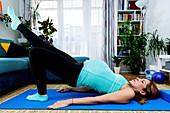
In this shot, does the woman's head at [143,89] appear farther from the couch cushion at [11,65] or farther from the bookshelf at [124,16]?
the bookshelf at [124,16]

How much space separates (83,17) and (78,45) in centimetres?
88

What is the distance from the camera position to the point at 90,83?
4.08 feet

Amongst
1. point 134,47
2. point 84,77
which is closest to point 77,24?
point 134,47

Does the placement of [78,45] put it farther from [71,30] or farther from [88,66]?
[88,66]

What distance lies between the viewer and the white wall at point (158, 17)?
292 centimetres

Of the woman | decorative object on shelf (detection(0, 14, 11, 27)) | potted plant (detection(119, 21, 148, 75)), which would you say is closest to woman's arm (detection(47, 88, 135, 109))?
the woman

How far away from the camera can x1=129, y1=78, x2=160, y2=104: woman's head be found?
4.01 ft

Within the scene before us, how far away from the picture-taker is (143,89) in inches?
48.3

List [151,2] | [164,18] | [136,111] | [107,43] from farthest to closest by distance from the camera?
[107,43], [151,2], [164,18], [136,111]

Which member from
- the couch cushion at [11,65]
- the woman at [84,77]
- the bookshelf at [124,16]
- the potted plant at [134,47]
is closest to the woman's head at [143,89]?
the woman at [84,77]

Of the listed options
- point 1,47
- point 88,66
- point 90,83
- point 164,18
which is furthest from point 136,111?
point 164,18

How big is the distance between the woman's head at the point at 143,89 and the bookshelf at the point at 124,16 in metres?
2.86

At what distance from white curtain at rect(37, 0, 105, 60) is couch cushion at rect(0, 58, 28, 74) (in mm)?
2199

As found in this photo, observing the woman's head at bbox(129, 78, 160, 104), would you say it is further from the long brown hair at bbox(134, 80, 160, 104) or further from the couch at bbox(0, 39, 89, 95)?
the couch at bbox(0, 39, 89, 95)
